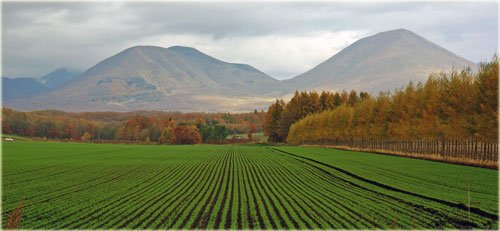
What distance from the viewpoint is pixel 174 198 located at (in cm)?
2495

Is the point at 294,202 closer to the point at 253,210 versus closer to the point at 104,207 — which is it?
the point at 253,210

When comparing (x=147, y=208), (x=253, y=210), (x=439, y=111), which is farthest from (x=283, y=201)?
(x=439, y=111)

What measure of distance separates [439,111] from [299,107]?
90734 mm

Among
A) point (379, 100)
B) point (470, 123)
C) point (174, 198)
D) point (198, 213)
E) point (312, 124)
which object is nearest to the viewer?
point (198, 213)

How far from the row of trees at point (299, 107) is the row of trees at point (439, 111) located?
173ft

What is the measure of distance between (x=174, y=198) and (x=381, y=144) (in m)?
61.8

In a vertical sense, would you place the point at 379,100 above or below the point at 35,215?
above

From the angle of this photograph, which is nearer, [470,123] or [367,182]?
[367,182]

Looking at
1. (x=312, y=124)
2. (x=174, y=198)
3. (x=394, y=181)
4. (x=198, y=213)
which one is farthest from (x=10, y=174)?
(x=312, y=124)

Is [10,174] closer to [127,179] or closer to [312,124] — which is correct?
[127,179]

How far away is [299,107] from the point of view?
5650 inches

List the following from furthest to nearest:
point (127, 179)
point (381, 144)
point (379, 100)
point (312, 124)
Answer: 1. point (312, 124)
2. point (381, 144)
3. point (379, 100)
4. point (127, 179)

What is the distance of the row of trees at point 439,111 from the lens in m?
44.1

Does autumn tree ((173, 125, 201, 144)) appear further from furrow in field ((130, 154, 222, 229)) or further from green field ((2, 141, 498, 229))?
furrow in field ((130, 154, 222, 229))
